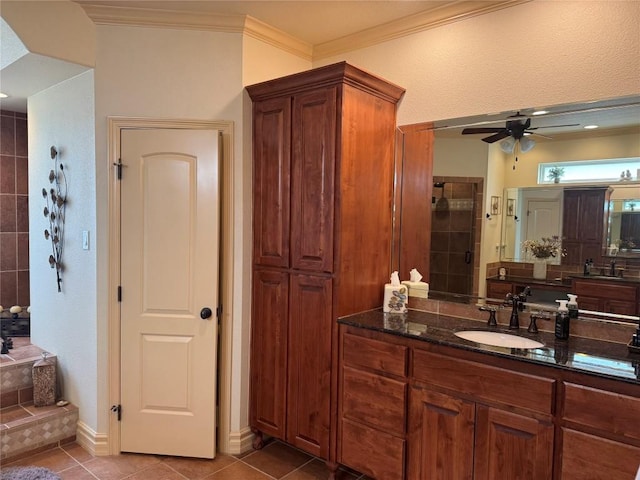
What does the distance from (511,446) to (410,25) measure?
2.32m

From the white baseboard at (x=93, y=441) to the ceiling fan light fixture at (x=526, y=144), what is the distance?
3.01 meters

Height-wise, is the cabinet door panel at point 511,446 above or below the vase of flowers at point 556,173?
below

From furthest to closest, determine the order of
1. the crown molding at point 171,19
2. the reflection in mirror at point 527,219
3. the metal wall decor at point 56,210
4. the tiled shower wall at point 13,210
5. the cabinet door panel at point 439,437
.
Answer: the tiled shower wall at point 13,210 < the metal wall decor at point 56,210 < the crown molding at point 171,19 < the reflection in mirror at point 527,219 < the cabinet door panel at point 439,437

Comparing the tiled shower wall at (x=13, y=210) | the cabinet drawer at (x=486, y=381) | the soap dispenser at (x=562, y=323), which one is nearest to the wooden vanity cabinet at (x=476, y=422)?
the cabinet drawer at (x=486, y=381)

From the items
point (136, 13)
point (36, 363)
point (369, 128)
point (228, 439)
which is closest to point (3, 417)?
point (36, 363)

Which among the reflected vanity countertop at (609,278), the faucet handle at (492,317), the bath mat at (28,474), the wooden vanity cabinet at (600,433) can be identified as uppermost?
the reflected vanity countertop at (609,278)

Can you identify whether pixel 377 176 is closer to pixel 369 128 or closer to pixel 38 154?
pixel 369 128

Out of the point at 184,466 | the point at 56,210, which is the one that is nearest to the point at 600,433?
the point at 184,466

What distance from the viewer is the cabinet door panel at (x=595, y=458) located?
1562mm

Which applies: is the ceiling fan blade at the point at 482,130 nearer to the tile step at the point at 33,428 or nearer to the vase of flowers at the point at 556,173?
the vase of flowers at the point at 556,173

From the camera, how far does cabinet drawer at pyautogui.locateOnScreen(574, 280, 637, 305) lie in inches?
81.1

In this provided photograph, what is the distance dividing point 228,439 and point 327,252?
4.59 feet

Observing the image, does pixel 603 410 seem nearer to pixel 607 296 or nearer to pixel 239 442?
pixel 607 296

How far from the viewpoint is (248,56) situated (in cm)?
274
